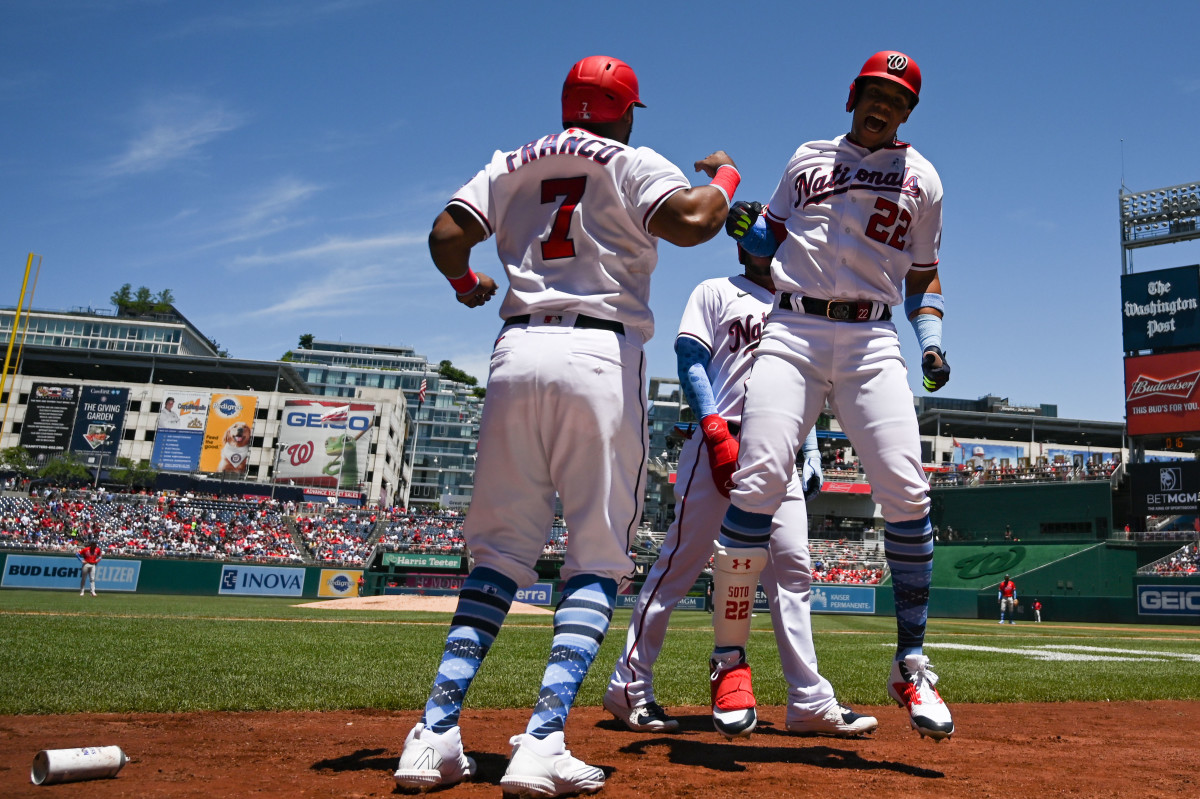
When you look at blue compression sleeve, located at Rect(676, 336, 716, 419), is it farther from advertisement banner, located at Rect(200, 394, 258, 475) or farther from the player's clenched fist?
advertisement banner, located at Rect(200, 394, 258, 475)

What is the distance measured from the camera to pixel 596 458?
9.50 ft

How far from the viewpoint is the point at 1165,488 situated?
37281 millimetres

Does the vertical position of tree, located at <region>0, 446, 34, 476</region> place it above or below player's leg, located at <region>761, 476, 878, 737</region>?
above

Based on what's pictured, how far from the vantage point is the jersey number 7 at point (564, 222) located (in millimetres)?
3051

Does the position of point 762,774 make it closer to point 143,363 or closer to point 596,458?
point 596,458

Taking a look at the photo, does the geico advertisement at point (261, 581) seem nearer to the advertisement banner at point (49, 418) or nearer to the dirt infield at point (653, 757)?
the dirt infield at point (653, 757)

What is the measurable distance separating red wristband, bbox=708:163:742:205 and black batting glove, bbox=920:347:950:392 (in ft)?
4.42

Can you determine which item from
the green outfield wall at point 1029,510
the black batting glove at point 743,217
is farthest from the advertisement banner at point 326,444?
the black batting glove at point 743,217

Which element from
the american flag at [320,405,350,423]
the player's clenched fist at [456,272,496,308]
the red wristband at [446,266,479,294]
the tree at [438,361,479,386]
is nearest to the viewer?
the red wristband at [446,266,479,294]

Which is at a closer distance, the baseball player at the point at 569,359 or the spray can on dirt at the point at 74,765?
the spray can on dirt at the point at 74,765

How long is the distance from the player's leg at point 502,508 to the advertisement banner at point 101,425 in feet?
230

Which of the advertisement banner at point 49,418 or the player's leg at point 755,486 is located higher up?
the advertisement banner at point 49,418

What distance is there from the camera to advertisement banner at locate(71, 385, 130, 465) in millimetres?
63438

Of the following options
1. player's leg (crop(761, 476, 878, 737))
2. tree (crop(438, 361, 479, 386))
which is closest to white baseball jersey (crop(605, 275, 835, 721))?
player's leg (crop(761, 476, 878, 737))
